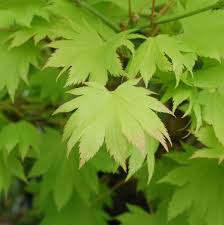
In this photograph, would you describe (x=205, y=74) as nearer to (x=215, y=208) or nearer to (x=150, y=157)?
(x=150, y=157)

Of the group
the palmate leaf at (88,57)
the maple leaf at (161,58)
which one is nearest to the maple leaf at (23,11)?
the palmate leaf at (88,57)

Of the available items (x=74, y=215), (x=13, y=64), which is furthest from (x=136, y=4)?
(x=74, y=215)

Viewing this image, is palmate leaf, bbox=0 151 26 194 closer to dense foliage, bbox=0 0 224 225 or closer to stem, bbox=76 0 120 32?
dense foliage, bbox=0 0 224 225

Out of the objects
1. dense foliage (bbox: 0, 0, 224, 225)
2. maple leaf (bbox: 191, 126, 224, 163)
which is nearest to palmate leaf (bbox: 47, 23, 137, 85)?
dense foliage (bbox: 0, 0, 224, 225)

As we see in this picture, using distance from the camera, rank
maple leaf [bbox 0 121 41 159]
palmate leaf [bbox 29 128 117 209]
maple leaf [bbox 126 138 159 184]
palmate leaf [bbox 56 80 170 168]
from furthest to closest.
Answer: palmate leaf [bbox 29 128 117 209]
maple leaf [bbox 0 121 41 159]
maple leaf [bbox 126 138 159 184]
palmate leaf [bbox 56 80 170 168]

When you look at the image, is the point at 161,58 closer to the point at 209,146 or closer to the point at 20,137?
the point at 209,146

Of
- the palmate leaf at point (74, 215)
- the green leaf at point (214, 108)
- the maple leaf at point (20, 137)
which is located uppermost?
the green leaf at point (214, 108)

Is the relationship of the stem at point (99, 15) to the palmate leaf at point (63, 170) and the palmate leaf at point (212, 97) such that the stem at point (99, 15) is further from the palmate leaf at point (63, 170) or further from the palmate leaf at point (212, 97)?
the palmate leaf at point (63, 170)
